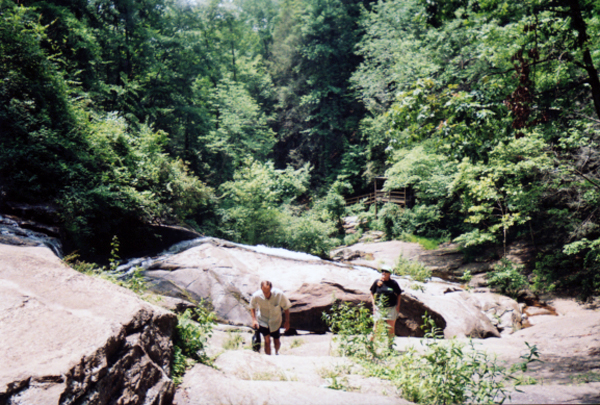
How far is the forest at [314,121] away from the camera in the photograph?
5.62 metres

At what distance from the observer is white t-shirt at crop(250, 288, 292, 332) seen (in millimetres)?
6000

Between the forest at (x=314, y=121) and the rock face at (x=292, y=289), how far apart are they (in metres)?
3.12

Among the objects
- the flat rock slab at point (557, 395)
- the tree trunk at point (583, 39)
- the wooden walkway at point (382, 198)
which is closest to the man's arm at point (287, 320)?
the flat rock slab at point (557, 395)

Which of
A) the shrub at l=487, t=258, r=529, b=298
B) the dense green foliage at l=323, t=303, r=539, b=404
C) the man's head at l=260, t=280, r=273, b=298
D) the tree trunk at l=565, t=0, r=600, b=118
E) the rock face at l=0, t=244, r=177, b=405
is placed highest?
the tree trunk at l=565, t=0, r=600, b=118

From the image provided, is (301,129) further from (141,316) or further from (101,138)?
(141,316)

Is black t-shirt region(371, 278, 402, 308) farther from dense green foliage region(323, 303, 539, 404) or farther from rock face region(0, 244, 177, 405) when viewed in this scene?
rock face region(0, 244, 177, 405)

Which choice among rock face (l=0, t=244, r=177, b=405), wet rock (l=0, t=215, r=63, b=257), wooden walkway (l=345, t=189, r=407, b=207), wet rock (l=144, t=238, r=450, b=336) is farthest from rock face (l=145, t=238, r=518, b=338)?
wooden walkway (l=345, t=189, r=407, b=207)

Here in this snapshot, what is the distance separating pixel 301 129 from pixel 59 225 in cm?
2910

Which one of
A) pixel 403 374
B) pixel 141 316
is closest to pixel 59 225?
pixel 141 316

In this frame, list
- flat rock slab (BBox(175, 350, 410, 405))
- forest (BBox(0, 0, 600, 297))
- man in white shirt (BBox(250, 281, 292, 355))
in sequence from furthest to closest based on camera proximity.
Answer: man in white shirt (BBox(250, 281, 292, 355))
forest (BBox(0, 0, 600, 297))
flat rock slab (BBox(175, 350, 410, 405))

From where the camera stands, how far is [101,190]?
33.0ft

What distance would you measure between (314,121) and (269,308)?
31.4 metres

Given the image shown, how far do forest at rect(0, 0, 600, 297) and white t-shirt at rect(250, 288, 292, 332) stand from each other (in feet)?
11.0

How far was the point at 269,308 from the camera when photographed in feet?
19.7
